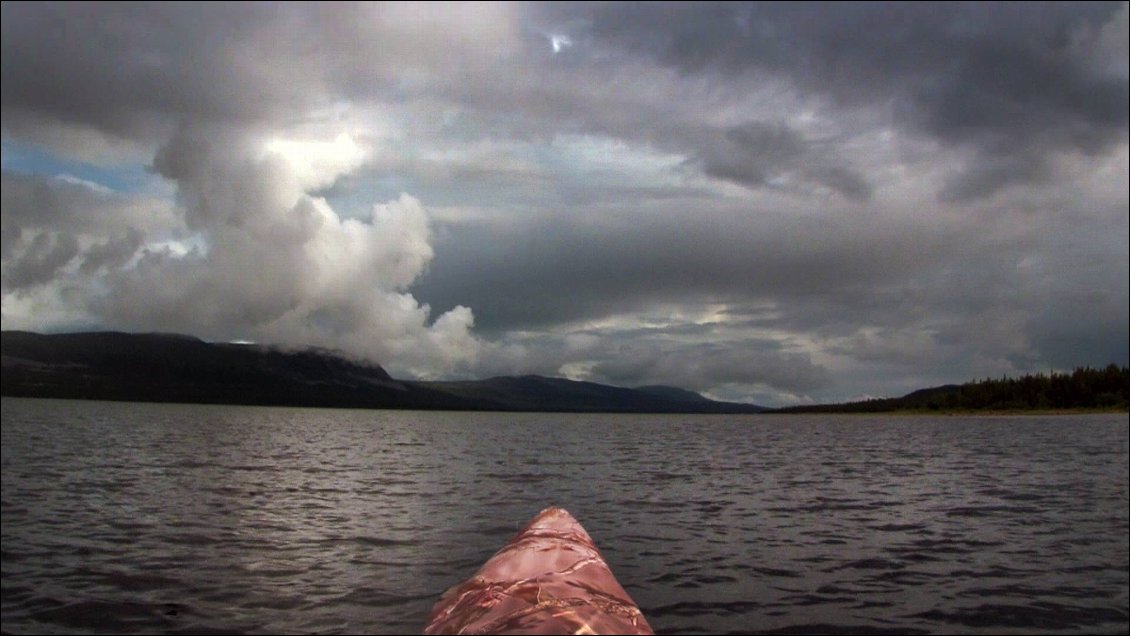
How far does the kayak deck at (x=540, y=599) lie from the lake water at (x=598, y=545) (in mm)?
12095

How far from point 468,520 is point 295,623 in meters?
13.4

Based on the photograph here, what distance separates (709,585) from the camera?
18.3 meters

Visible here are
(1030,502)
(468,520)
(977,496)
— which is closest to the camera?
(468,520)

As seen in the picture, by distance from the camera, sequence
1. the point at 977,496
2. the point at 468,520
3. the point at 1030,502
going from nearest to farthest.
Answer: the point at 468,520 < the point at 1030,502 < the point at 977,496

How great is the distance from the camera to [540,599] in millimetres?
3340

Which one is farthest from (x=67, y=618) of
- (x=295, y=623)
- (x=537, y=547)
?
(x=537, y=547)

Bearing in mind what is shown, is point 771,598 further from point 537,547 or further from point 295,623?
point 537,547

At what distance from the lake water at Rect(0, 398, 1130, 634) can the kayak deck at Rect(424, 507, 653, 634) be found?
12095 mm

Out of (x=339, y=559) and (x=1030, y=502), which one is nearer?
(x=339, y=559)

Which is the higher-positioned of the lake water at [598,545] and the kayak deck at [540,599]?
the kayak deck at [540,599]

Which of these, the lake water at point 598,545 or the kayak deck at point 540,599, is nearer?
the kayak deck at point 540,599

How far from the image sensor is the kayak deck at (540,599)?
3.01 metres

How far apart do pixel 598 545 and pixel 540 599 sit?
20522mm

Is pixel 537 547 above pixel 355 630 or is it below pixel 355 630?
above
